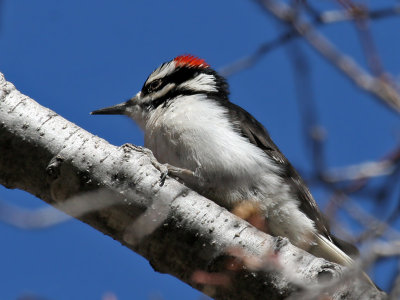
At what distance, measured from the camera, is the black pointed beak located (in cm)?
661

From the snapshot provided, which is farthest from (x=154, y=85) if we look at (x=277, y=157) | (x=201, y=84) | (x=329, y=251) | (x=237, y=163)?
(x=329, y=251)

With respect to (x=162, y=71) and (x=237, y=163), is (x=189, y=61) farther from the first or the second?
(x=237, y=163)

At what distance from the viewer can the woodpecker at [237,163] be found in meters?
5.00

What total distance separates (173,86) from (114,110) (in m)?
0.67

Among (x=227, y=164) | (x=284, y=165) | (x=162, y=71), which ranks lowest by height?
(x=227, y=164)

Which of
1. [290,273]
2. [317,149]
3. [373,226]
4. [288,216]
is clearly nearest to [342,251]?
[288,216]

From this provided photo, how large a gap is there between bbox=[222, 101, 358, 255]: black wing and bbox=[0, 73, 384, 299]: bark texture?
1333 mm

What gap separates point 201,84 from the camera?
651 cm

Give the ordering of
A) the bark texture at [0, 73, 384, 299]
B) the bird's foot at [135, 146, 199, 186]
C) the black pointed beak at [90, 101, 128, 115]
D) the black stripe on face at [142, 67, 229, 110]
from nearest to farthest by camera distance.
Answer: the bark texture at [0, 73, 384, 299] < the bird's foot at [135, 146, 199, 186] < the black stripe on face at [142, 67, 229, 110] < the black pointed beak at [90, 101, 128, 115]

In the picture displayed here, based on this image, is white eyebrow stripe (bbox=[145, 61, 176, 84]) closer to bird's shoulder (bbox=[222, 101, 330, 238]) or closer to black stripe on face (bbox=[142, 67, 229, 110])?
black stripe on face (bbox=[142, 67, 229, 110])

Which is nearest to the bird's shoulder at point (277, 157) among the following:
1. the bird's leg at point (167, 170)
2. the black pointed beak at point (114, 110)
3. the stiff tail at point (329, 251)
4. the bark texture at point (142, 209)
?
the stiff tail at point (329, 251)

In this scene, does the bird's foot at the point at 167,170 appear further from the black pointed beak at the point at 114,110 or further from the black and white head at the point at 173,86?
the black pointed beak at the point at 114,110

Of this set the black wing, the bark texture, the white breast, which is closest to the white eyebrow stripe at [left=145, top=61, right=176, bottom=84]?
the black wing

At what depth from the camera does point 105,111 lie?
21.9ft
